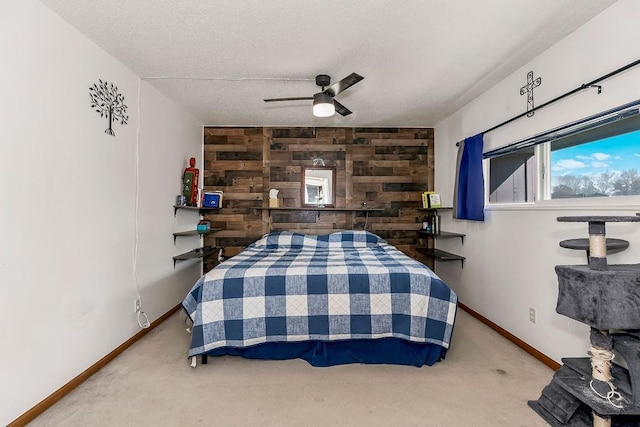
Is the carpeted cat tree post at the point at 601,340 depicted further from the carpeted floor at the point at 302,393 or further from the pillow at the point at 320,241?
the pillow at the point at 320,241

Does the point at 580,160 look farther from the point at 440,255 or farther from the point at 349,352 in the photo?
the point at 349,352

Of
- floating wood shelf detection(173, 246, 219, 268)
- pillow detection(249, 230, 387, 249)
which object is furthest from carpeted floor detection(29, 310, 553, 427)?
pillow detection(249, 230, 387, 249)

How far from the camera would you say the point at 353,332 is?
2.31 meters

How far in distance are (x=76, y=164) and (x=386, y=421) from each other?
265 cm

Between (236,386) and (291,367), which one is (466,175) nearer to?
(291,367)

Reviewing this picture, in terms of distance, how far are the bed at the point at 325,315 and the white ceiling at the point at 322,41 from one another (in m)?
1.75

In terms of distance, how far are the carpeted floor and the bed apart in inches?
4.7

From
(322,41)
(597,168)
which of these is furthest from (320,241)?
(597,168)

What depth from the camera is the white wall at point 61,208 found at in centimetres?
169

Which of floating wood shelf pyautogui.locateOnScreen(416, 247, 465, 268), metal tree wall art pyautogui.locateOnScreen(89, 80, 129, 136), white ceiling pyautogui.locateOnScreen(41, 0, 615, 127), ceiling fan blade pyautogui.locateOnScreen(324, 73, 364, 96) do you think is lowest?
floating wood shelf pyautogui.locateOnScreen(416, 247, 465, 268)

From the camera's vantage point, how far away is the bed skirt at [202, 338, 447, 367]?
7.68 ft

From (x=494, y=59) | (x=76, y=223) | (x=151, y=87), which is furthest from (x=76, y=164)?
(x=494, y=59)

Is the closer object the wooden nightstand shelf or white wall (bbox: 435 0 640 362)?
white wall (bbox: 435 0 640 362)

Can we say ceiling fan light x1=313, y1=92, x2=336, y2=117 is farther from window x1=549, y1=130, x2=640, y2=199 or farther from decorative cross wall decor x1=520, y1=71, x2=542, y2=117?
window x1=549, y1=130, x2=640, y2=199
